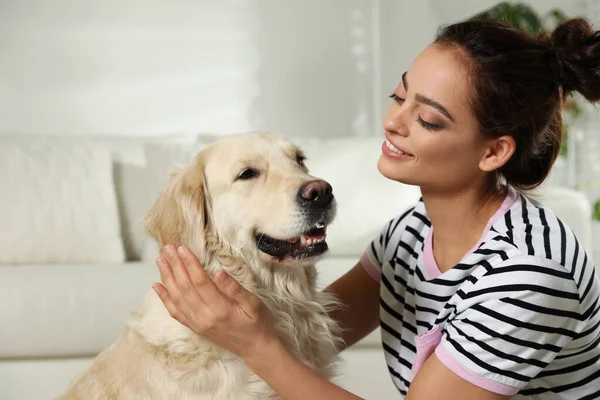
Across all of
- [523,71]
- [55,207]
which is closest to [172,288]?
[523,71]

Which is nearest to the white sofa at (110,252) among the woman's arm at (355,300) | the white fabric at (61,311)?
the white fabric at (61,311)

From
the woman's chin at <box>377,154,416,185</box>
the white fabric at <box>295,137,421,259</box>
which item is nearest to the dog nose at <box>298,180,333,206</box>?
the woman's chin at <box>377,154,416,185</box>

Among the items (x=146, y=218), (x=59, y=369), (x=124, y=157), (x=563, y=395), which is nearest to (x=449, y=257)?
(x=563, y=395)

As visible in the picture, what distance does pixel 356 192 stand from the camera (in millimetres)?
2916

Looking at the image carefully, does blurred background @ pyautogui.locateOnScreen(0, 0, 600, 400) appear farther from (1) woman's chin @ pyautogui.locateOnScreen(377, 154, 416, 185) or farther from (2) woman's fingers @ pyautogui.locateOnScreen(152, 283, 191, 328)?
(2) woman's fingers @ pyautogui.locateOnScreen(152, 283, 191, 328)

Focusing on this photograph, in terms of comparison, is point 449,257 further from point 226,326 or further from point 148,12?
point 148,12

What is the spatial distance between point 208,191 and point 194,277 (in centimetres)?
27

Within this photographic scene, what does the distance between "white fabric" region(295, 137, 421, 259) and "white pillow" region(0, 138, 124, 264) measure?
89cm

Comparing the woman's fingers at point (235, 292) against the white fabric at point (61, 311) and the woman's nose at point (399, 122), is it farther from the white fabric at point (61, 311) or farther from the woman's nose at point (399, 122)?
the white fabric at point (61, 311)

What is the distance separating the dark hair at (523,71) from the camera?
1253mm

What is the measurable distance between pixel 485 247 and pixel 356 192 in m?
1.66

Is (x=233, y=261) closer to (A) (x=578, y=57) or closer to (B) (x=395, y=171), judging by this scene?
(B) (x=395, y=171)

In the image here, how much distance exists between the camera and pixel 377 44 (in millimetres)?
4676

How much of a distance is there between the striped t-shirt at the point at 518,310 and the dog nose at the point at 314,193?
0.27 m
